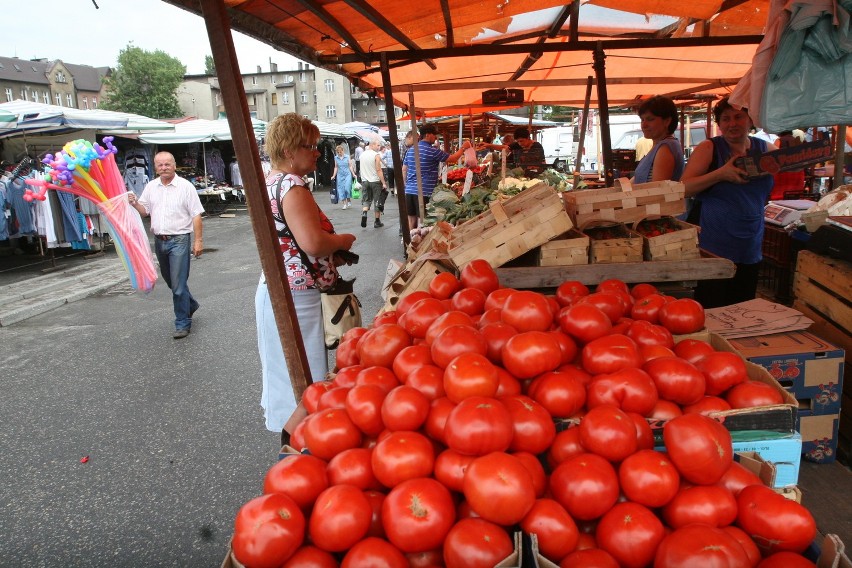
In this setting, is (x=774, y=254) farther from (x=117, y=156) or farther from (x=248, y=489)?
(x=117, y=156)

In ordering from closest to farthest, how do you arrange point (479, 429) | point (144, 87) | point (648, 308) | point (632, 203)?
point (479, 429) → point (648, 308) → point (632, 203) → point (144, 87)

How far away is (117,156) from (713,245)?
682 inches

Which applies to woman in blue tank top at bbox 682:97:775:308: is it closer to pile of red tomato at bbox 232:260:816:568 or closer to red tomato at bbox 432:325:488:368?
pile of red tomato at bbox 232:260:816:568

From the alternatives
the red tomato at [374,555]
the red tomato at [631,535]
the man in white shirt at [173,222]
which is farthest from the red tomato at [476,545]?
the man in white shirt at [173,222]

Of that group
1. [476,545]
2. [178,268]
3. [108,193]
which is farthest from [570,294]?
[108,193]

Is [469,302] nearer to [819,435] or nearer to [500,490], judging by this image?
[500,490]

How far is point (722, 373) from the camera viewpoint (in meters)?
1.87

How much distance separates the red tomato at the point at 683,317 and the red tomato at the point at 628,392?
0.64 meters

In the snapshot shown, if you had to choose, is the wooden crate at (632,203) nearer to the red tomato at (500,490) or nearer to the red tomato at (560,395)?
the red tomato at (560,395)

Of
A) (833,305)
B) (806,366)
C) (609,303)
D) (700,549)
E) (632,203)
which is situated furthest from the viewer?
(632,203)

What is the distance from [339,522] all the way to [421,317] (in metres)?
0.97

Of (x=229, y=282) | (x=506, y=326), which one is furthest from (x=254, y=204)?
(x=229, y=282)

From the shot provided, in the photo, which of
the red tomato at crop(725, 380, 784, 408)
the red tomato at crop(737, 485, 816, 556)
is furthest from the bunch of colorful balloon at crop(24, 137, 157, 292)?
the red tomato at crop(737, 485, 816, 556)

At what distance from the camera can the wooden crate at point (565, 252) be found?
3.30 metres
